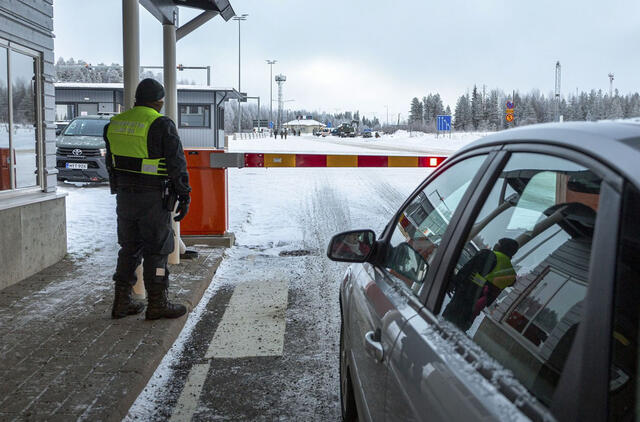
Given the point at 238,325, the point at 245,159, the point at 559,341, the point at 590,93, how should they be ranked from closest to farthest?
1. the point at 559,341
2. the point at 590,93
3. the point at 238,325
4. the point at 245,159

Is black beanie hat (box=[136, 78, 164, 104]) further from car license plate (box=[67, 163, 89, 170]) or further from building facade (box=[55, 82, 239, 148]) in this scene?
building facade (box=[55, 82, 239, 148])

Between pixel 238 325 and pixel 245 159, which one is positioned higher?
pixel 245 159

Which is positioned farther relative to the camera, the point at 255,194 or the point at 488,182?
the point at 255,194

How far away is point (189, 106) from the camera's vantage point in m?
34.6

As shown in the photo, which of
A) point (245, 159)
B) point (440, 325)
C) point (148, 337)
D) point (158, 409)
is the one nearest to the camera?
point (440, 325)

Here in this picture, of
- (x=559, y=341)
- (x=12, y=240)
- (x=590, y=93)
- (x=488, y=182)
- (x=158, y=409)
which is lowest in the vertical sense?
(x=158, y=409)

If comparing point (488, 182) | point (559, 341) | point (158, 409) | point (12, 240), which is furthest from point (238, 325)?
point (559, 341)

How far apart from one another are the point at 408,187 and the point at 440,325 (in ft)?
48.5

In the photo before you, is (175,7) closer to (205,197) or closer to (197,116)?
(205,197)

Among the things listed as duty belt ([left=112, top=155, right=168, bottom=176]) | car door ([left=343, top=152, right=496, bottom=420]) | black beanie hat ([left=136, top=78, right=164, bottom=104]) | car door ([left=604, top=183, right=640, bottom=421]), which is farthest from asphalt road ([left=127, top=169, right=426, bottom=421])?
car door ([left=604, top=183, right=640, bottom=421])

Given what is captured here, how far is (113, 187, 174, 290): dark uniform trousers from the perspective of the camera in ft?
17.0

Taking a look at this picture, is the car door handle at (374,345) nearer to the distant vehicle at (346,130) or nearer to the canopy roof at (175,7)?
the canopy roof at (175,7)

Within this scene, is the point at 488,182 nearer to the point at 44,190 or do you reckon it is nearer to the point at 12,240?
the point at 12,240

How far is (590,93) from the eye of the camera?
10.5ft
